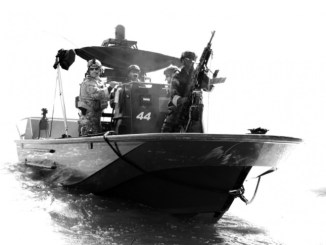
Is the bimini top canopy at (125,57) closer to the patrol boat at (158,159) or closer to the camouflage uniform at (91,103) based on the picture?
the patrol boat at (158,159)

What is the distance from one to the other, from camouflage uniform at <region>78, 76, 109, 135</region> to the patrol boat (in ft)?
1.05

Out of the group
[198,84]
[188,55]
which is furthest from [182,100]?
[188,55]

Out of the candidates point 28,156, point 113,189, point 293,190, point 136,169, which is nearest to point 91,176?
point 113,189

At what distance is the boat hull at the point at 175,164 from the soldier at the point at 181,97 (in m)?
0.71

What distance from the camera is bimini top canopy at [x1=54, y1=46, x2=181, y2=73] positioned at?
7.07 meters

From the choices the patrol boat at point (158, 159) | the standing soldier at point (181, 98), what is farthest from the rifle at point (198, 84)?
the patrol boat at point (158, 159)

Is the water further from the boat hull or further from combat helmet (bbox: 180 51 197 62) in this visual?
combat helmet (bbox: 180 51 197 62)

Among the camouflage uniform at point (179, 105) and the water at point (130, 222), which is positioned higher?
the camouflage uniform at point (179, 105)

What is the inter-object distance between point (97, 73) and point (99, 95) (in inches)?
14.4

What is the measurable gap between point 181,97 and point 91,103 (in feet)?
5.49

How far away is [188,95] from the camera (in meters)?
4.95

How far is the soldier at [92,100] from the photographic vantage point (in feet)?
19.5

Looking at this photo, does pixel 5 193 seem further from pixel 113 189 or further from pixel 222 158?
pixel 222 158

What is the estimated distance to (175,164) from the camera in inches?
166
